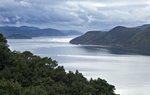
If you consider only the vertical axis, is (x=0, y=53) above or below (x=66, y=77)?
above

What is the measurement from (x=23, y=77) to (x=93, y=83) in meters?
9.72

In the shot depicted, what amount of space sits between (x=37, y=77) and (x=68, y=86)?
4.56 meters

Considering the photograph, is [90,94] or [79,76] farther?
[79,76]

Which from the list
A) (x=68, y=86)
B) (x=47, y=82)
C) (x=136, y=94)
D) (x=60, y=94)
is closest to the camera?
(x=60, y=94)

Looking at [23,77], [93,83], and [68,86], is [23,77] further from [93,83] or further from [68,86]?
[93,83]

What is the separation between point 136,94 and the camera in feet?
279

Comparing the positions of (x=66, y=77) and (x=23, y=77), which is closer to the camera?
(x=23, y=77)

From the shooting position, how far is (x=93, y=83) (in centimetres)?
4891

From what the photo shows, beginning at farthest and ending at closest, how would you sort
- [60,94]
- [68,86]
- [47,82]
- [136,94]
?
[136,94]
[68,86]
[47,82]
[60,94]

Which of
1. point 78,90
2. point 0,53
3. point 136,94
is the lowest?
point 136,94

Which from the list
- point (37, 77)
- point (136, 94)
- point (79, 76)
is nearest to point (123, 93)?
point (136, 94)

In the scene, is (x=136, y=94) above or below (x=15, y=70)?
below

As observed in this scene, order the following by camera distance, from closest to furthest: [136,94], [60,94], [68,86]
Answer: [60,94] < [68,86] < [136,94]

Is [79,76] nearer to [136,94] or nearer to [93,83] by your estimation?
[93,83]
